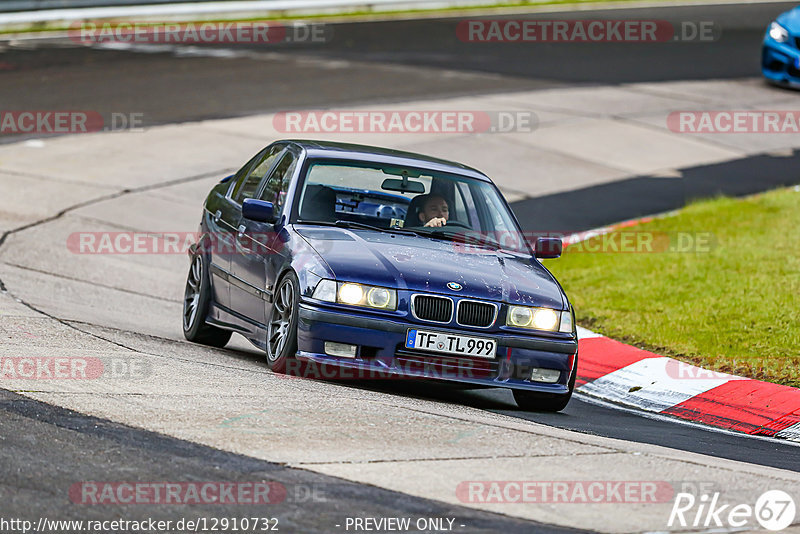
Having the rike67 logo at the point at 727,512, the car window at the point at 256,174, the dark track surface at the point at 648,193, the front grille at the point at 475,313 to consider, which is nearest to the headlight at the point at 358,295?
the front grille at the point at 475,313

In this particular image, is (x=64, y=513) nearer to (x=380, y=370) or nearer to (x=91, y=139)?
(x=380, y=370)

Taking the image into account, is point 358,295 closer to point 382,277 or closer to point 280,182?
point 382,277

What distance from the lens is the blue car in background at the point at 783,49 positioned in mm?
21062

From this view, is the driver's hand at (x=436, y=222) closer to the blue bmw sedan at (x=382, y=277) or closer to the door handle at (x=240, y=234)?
the blue bmw sedan at (x=382, y=277)

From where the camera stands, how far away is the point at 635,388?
930cm

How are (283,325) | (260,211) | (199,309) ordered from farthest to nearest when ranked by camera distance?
(199,309) < (260,211) < (283,325)

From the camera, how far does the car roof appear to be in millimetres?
9141

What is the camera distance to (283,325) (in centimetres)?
810

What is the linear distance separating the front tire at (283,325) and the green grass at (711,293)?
3.35 m

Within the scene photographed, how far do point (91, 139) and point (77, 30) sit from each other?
362 inches

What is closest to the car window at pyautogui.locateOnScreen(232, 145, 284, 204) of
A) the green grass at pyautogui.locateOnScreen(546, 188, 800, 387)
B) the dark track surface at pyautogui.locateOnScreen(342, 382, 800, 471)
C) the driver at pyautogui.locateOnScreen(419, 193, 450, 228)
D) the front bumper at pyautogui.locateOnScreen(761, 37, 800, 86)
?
the driver at pyautogui.locateOnScreen(419, 193, 450, 228)

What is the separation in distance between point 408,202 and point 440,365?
70.2 inches

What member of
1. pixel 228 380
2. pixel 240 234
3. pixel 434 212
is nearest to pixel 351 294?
pixel 228 380

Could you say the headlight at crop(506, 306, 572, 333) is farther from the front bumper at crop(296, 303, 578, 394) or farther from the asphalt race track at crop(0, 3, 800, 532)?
the asphalt race track at crop(0, 3, 800, 532)
